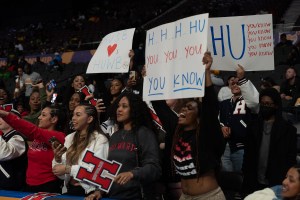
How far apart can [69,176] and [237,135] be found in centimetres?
155

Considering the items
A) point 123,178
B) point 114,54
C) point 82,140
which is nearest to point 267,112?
point 123,178

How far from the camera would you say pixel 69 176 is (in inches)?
151

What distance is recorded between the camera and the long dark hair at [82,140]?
3.77 metres

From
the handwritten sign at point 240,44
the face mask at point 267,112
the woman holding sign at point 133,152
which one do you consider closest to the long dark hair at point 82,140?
the woman holding sign at point 133,152

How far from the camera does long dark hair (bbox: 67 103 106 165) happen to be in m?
3.77

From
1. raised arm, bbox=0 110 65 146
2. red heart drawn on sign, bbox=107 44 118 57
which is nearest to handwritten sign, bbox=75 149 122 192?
raised arm, bbox=0 110 65 146

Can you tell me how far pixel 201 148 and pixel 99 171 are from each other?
71cm

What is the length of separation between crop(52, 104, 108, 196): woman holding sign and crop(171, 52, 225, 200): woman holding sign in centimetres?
61

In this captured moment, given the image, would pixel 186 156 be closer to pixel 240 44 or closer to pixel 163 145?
pixel 163 145

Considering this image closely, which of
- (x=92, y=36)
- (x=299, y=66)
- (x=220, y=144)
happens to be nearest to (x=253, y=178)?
(x=220, y=144)

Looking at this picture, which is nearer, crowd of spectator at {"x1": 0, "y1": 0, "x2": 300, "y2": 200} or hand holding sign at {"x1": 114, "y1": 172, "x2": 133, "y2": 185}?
hand holding sign at {"x1": 114, "y1": 172, "x2": 133, "y2": 185}

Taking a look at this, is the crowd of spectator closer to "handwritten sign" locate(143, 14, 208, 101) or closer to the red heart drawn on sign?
"handwritten sign" locate(143, 14, 208, 101)

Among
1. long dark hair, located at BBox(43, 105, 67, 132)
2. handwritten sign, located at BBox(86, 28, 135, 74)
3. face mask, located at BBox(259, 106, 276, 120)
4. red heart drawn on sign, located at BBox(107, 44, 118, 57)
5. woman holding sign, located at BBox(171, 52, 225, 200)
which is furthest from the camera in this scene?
red heart drawn on sign, located at BBox(107, 44, 118, 57)

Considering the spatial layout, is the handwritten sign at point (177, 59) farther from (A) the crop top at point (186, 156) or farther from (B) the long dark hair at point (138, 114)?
(A) the crop top at point (186, 156)
